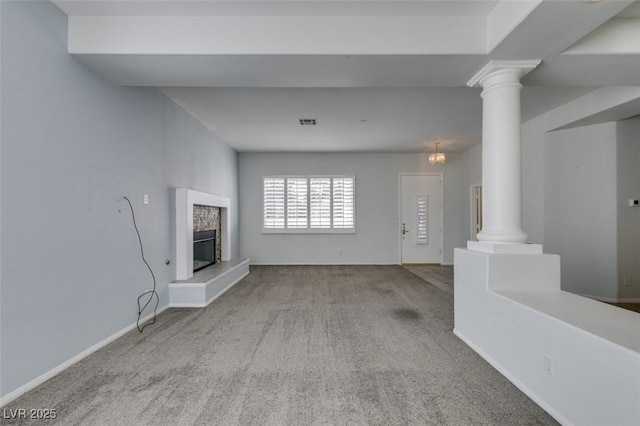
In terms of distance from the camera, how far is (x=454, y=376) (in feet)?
7.32

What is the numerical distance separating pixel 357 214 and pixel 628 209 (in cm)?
456

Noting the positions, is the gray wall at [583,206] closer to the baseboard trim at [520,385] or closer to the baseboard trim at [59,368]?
the baseboard trim at [520,385]

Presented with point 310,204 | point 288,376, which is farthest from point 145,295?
point 310,204

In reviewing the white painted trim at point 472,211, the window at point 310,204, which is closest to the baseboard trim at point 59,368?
the window at point 310,204

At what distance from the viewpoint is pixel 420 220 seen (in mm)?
7277

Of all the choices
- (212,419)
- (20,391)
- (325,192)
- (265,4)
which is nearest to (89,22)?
(265,4)

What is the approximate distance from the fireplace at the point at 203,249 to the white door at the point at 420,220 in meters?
4.27

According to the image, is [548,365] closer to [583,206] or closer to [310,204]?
[583,206]

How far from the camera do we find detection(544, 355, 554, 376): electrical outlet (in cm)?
181

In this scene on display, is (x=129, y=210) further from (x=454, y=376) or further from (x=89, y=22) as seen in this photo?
(x=454, y=376)

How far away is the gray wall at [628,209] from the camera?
4.16 m

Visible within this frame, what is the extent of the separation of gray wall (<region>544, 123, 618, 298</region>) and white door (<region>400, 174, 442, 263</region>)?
277 centimetres

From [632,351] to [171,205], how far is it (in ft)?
14.5

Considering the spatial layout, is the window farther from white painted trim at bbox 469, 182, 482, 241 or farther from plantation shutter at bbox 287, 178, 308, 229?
white painted trim at bbox 469, 182, 482, 241
